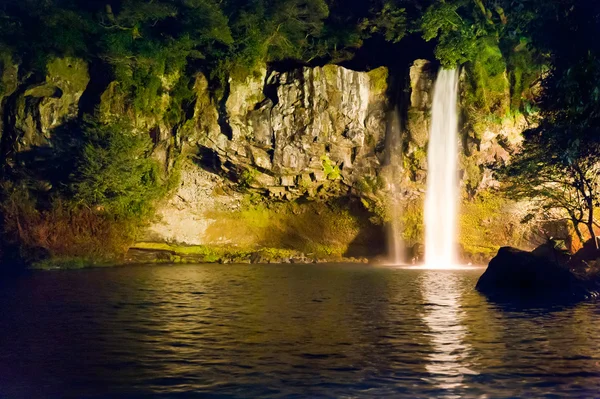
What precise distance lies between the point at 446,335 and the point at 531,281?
34.1ft

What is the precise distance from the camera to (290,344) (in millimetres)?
14477

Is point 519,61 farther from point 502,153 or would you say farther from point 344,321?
point 344,321

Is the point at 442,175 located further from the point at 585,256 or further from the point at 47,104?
the point at 47,104

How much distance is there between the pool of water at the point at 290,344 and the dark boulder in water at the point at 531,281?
1.11 m

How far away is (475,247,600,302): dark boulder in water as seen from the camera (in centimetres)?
2250

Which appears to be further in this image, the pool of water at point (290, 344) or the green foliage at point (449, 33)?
the green foliage at point (449, 33)

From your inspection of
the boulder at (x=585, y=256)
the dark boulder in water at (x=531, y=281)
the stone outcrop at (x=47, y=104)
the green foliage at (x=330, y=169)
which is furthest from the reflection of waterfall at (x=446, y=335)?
the stone outcrop at (x=47, y=104)

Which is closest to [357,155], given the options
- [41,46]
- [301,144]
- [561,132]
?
[301,144]

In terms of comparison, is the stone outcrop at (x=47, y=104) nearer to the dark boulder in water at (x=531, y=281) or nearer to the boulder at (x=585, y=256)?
the dark boulder in water at (x=531, y=281)

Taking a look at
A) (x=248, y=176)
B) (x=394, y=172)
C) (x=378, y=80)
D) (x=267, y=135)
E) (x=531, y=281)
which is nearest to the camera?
(x=531, y=281)

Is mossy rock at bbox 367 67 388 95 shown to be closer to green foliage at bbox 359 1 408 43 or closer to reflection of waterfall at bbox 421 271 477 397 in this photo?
green foliage at bbox 359 1 408 43

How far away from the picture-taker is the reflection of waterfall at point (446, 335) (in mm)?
11734

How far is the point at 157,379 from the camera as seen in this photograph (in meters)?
11.5

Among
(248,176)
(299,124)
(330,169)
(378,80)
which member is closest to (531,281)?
(299,124)
